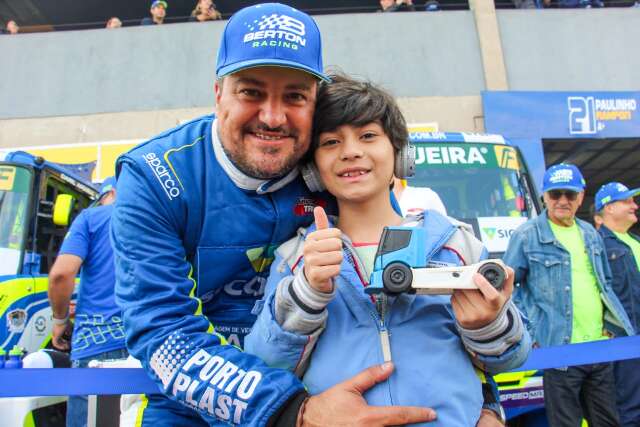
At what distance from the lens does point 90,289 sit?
3.85 meters

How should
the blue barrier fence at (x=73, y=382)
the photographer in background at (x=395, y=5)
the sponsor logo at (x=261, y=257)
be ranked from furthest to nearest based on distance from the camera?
the photographer in background at (x=395, y=5), the blue barrier fence at (x=73, y=382), the sponsor logo at (x=261, y=257)

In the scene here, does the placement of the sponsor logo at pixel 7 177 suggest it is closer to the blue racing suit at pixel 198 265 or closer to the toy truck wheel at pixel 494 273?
the blue racing suit at pixel 198 265

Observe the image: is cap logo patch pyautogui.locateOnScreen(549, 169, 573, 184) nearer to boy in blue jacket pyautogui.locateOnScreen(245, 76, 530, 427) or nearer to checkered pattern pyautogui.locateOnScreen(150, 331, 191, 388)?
boy in blue jacket pyautogui.locateOnScreen(245, 76, 530, 427)

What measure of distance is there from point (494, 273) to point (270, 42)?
3.24 feet

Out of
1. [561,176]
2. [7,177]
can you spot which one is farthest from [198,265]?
[7,177]

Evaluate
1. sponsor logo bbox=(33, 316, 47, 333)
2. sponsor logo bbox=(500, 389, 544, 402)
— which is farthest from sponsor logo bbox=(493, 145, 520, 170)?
sponsor logo bbox=(33, 316, 47, 333)

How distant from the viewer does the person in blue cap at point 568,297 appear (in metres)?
3.41

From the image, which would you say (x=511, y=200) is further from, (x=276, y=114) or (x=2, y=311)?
(x=2, y=311)

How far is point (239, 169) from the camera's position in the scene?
178 centimetres

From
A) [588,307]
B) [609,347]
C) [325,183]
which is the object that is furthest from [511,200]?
[325,183]

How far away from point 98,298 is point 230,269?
2454mm

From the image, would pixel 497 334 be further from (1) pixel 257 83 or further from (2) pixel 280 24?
(2) pixel 280 24

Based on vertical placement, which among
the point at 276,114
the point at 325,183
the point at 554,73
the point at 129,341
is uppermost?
the point at 554,73

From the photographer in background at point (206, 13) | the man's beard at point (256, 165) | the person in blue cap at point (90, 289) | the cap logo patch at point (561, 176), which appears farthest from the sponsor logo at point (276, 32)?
the photographer in background at point (206, 13)
